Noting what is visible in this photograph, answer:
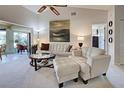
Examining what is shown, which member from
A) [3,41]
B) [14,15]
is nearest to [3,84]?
[14,15]

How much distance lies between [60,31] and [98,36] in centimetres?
228

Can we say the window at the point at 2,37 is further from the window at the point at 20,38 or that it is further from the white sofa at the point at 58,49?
the white sofa at the point at 58,49

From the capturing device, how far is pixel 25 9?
24.4ft

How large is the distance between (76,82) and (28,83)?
1.23 metres

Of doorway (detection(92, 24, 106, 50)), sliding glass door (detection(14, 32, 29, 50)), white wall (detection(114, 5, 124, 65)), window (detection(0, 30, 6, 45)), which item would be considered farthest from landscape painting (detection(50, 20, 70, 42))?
window (detection(0, 30, 6, 45))

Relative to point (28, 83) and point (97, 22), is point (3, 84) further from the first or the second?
point (97, 22)

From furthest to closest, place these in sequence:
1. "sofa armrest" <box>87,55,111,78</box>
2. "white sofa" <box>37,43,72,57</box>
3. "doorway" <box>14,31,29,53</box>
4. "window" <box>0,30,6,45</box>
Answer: "doorway" <box>14,31,29,53</box> < "window" <box>0,30,6,45</box> < "white sofa" <box>37,43,72,57</box> < "sofa armrest" <box>87,55,111,78</box>

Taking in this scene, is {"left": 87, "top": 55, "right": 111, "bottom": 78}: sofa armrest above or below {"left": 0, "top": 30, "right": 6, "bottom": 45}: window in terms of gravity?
below

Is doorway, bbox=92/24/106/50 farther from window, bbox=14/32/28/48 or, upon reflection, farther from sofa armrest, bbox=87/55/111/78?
window, bbox=14/32/28/48

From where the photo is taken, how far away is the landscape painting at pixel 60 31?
761 centimetres

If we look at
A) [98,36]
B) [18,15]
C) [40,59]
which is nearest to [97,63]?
[40,59]

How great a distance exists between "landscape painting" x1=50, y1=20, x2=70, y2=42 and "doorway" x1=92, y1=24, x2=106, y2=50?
146 cm

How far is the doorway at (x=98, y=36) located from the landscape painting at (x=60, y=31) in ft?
4.78

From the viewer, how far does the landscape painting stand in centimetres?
761
